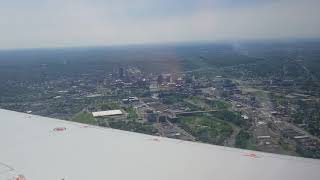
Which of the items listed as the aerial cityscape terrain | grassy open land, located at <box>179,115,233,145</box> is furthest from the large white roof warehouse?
grassy open land, located at <box>179,115,233,145</box>

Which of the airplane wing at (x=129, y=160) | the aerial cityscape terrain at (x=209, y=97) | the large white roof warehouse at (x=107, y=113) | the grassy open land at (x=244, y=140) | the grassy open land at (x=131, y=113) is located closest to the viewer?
the airplane wing at (x=129, y=160)

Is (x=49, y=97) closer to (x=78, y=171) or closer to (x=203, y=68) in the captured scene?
(x=203, y=68)

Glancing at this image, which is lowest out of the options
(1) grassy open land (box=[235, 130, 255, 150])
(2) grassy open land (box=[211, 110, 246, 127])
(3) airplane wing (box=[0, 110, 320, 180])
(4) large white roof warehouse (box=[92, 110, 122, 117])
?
(4) large white roof warehouse (box=[92, 110, 122, 117])

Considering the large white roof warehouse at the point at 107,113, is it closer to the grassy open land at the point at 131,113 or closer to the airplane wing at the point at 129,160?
the grassy open land at the point at 131,113

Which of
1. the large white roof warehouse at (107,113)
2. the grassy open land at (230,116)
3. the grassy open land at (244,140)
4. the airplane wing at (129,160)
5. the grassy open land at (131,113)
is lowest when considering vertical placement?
the grassy open land at (131,113)

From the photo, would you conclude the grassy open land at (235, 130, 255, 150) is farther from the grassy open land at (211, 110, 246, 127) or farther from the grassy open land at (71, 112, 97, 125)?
the grassy open land at (71, 112, 97, 125)

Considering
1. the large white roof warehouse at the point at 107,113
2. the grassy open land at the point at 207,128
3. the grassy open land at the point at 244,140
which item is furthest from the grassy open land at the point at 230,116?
the large white roof warehouse at the point at 107,113
